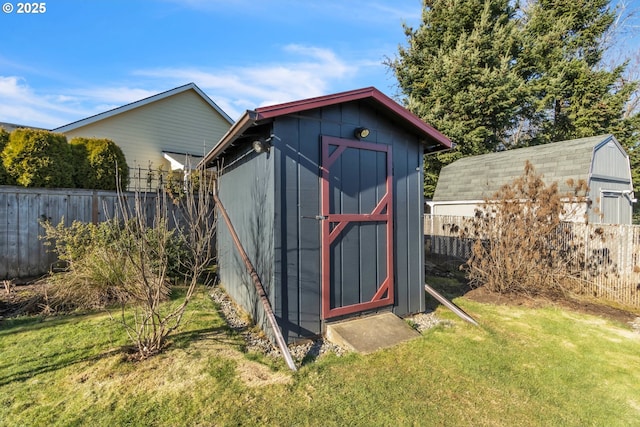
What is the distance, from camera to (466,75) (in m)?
14.5

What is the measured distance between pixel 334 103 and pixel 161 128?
9647 mm

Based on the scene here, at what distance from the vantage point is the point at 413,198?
446 centimetres

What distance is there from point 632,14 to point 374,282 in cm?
2476

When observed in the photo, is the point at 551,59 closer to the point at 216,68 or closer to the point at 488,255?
the point at 488,255

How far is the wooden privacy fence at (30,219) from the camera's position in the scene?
512cm

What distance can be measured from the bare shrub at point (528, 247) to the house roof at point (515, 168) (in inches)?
89.8

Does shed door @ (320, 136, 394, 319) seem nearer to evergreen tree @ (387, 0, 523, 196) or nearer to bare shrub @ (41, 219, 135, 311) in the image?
bare shrub @ (41, 219, 135, 311)

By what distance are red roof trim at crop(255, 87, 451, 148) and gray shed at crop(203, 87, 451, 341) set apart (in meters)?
0.01

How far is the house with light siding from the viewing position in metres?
9.83

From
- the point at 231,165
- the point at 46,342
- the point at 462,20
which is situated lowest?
the point at 46,342

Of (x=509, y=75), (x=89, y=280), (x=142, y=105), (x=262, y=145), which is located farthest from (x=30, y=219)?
(x=509, y=75)

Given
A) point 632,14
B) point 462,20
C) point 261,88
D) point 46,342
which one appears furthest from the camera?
point 632,14

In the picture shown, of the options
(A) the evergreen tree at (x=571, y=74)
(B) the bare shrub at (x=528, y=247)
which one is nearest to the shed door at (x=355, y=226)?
(B) the bare shrub at (x=528, y=247)

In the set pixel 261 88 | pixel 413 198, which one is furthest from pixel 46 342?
pixel 261 88
